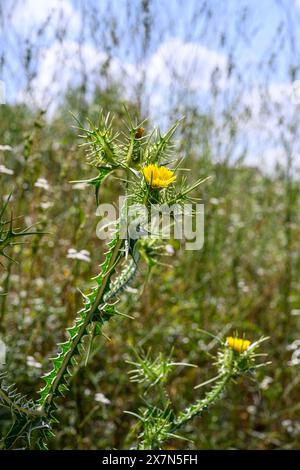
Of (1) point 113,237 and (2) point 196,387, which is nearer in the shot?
(1) point 113,237

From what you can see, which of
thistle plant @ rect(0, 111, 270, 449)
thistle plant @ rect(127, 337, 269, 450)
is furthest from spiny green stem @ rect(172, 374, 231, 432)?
thistle plant @ rect(0, 111, 270, 449)

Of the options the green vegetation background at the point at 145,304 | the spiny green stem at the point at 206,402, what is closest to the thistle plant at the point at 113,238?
the spiny green stem at the point at 206,402

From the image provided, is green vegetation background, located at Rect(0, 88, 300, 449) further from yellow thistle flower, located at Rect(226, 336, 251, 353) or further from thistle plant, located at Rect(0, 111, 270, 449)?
thistle plant, located at Rect(0, 111, 270, 449)

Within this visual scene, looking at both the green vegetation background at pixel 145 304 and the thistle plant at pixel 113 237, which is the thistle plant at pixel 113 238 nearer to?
the thistle plant at pixel 113 237

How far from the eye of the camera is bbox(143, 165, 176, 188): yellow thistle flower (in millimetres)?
1140

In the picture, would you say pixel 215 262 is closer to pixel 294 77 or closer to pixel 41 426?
pixel 294 77

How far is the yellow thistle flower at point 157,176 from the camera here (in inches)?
44.9

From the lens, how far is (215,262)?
3461 mm

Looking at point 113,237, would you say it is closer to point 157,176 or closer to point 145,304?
point 157,176

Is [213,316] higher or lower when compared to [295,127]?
lower

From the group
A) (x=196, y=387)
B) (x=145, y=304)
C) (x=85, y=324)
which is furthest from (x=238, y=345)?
(x=145, y=304)

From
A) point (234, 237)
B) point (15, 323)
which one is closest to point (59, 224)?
point (15, 323)

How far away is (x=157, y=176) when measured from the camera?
1146mm
